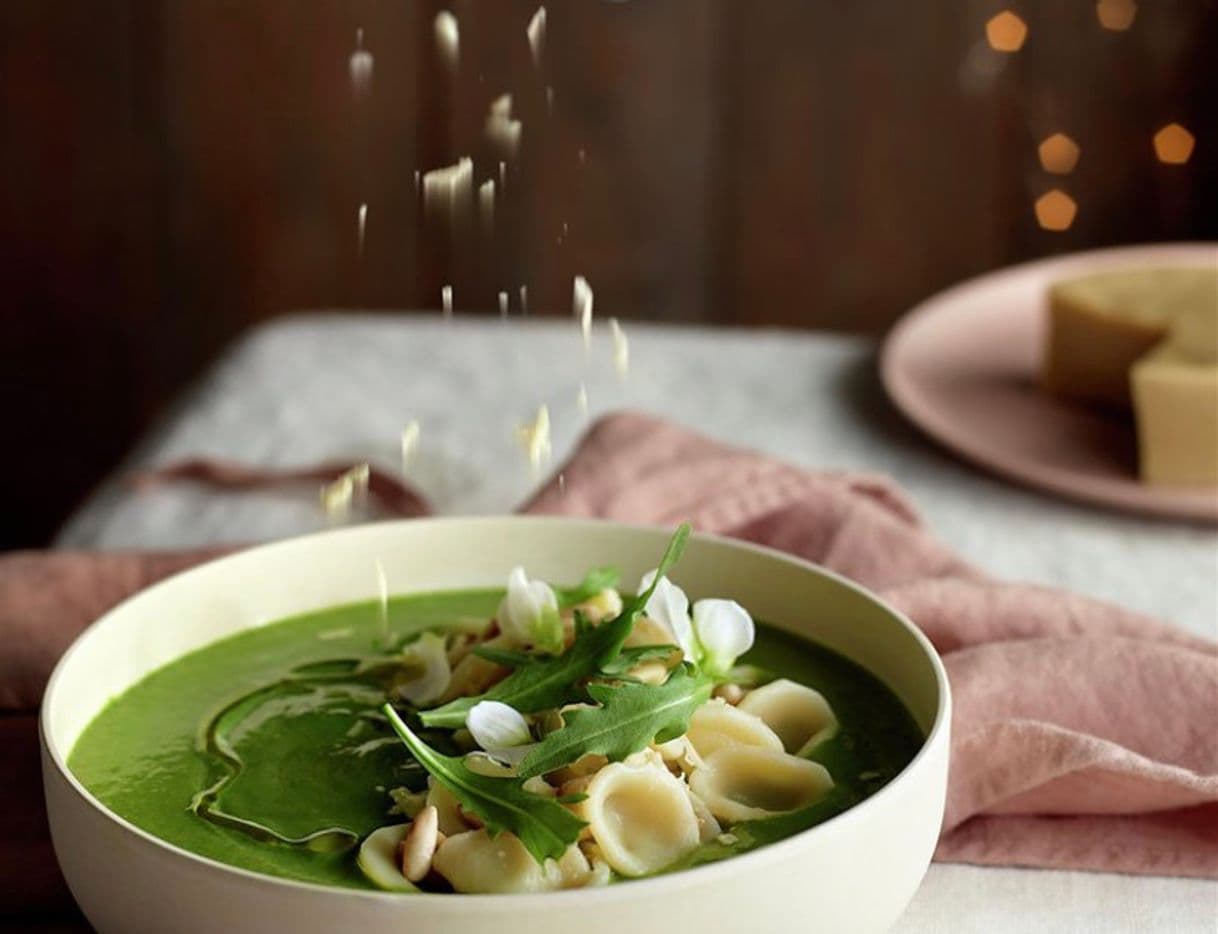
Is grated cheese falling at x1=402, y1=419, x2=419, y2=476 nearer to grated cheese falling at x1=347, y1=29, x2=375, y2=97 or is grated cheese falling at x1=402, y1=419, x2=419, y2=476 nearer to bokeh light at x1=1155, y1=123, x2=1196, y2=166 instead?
grated cheese falling at x1=347, y1=29, x2=375, y2=97

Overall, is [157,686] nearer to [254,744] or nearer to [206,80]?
[254,744]

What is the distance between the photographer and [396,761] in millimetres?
945

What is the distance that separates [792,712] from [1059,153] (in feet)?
7.43

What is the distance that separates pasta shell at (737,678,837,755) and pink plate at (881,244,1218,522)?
764 mm

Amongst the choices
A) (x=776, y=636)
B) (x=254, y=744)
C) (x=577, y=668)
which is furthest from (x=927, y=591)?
(x=254, y=744)

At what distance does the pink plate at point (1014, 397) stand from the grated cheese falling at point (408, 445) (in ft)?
1.68

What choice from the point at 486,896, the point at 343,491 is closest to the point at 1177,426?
the point at 343,491

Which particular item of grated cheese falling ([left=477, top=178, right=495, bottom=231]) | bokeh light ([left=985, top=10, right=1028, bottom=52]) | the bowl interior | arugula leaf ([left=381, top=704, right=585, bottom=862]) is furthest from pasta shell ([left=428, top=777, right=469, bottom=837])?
bokeh light ([left=985, top=10, right=1028, bottom=52])

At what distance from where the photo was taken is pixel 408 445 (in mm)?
1787

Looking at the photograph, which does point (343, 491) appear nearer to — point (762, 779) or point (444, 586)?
point (444, 586)

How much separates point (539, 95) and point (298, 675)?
2.12 metres

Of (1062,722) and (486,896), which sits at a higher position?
(486,896)

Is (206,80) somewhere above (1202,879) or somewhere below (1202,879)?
above

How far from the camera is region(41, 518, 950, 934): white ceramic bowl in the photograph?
74 cm
